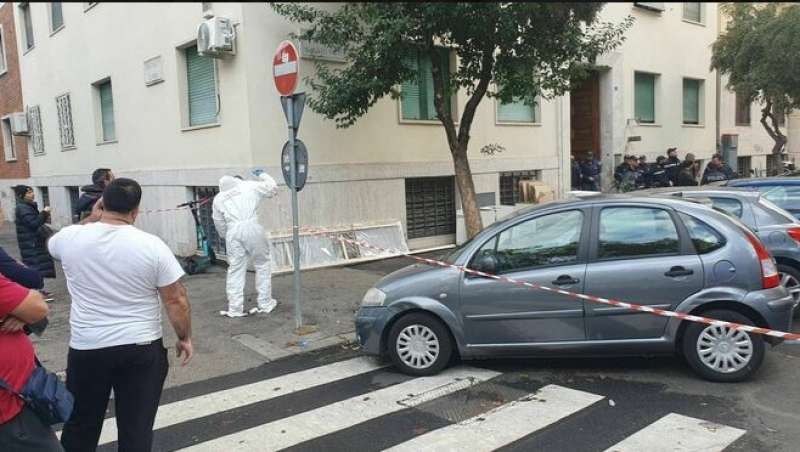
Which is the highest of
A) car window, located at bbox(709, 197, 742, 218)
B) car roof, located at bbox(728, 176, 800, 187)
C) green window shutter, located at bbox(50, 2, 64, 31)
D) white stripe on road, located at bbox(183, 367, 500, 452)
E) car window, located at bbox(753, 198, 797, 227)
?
green window shutter, located at bbox(50, 2, 64, 31)

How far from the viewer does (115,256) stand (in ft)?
10.5

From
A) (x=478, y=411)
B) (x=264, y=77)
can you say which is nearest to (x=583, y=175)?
(x=264, y=77)

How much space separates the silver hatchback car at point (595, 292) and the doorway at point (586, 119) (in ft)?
41.7

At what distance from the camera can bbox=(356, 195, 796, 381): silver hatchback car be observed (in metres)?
4.92

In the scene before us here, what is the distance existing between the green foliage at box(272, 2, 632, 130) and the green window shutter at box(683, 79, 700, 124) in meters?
11.8

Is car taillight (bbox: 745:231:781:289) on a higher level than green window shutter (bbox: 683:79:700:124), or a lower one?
lower

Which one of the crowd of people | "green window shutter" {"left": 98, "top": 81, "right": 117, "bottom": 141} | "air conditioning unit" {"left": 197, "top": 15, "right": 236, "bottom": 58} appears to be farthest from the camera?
the crowd of people

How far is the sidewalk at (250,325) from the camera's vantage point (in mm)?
6215

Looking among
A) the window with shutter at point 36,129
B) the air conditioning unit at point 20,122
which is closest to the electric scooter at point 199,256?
the window with shutter at point 36,129

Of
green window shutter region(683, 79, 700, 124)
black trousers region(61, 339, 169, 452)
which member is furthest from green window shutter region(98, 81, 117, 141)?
green window shutter region(683, 79, 700, 124)

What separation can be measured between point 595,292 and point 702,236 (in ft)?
3.16

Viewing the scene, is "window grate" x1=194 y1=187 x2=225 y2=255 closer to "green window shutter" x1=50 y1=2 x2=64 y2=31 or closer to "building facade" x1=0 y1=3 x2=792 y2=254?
"building facade" x1=0 y1=3 x2=792 y2=254

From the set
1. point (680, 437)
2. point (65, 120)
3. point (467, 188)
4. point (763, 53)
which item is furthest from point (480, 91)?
point (65, 120)

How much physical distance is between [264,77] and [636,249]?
23.8ft
